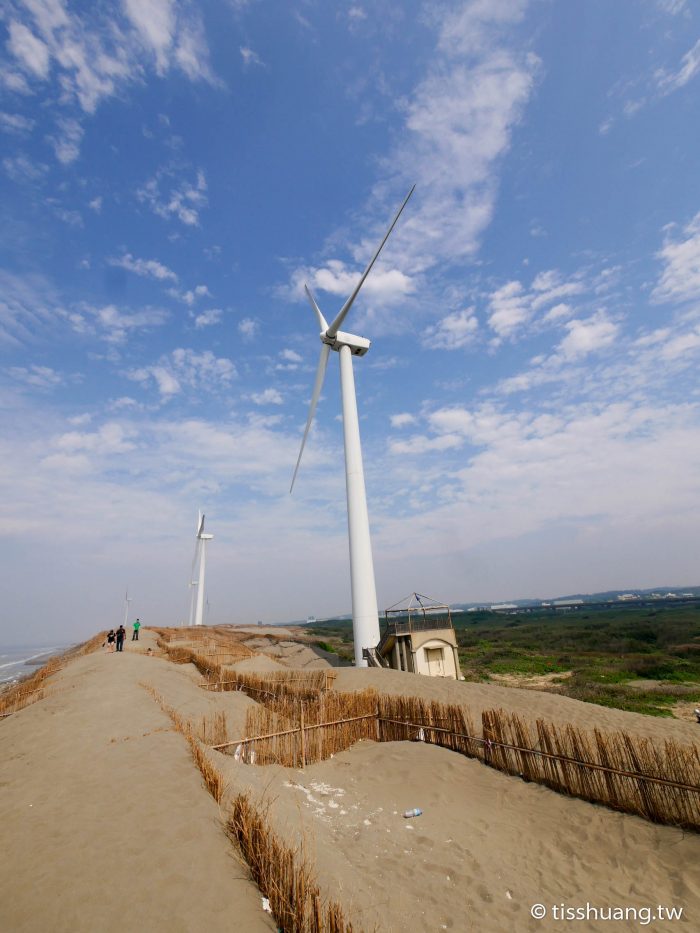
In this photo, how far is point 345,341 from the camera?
3011cm

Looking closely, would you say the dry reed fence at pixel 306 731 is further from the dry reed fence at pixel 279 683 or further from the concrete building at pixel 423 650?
the concrete building at pixel 423 650

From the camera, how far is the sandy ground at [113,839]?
5371 mm

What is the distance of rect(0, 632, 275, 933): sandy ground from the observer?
211 inches

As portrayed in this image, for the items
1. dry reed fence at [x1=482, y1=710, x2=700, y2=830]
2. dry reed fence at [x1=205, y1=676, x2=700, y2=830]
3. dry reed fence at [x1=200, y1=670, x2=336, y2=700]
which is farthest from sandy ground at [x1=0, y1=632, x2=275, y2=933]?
dry reed fence at [x1=482, y1=710, x2=700, y2=830]

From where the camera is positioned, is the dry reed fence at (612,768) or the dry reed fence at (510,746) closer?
the dry reed fence at (612,768)

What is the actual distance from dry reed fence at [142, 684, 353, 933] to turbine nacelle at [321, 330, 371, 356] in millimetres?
26936

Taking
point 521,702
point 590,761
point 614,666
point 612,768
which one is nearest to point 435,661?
point 521,702

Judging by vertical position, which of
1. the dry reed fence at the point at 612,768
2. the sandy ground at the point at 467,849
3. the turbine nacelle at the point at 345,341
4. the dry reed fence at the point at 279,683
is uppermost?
the turbine nacelle at the point at 345,341

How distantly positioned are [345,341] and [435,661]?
20689 mm

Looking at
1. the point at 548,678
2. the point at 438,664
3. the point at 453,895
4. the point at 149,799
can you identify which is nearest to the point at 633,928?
the point at 453,895

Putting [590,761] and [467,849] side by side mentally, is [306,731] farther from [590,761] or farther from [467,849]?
[590,761]

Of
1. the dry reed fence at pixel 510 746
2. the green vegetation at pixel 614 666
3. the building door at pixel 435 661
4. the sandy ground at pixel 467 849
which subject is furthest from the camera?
the building door at pixel 435 661

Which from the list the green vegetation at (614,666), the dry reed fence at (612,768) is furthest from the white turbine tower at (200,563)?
the dry reed fence at (612,768)

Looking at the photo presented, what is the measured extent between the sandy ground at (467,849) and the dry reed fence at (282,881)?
0.86 meters
